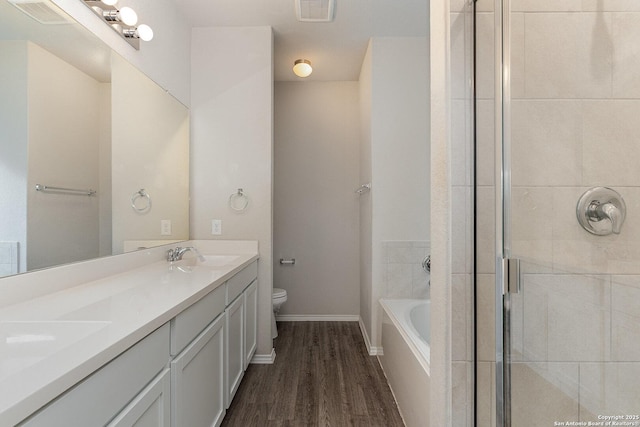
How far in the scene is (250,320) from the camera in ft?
7.37

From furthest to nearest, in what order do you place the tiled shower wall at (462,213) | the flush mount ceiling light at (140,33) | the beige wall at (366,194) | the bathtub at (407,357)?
the beige wall at (366,194)
the flush mount ceiling light at (140,33)
the bathtub at (407,357)
the tiled shower wall at (462,213)

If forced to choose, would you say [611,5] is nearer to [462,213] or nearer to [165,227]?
[462,213]

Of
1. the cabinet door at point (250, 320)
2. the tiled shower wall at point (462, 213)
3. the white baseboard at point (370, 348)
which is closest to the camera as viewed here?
the tiled shower wall at point (462, 213)

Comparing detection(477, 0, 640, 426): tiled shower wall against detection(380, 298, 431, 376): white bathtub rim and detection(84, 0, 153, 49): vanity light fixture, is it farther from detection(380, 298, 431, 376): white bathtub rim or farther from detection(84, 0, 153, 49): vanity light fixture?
detection(84, 0, 153, 49): vanity light fixture

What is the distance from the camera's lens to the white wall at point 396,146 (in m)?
2.69

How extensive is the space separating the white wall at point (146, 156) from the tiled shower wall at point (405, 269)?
1.61 meters

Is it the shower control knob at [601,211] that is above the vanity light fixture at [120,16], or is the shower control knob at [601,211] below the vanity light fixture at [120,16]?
below

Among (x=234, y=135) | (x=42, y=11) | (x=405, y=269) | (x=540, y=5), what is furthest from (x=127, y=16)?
(x=405, y=269)

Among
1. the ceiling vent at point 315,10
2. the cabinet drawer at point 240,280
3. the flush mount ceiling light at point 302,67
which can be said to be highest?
the ceiling vent at point 315,10

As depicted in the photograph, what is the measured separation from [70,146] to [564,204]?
1.80 m

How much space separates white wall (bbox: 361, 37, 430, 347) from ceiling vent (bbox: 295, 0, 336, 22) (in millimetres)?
523

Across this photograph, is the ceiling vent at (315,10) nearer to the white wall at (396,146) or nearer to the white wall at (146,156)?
the white wall at (396,146)

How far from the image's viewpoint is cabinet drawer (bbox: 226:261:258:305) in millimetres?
1770

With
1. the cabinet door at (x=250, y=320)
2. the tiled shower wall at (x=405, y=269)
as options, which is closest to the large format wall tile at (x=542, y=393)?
the cabinet door at (x=250, y=320)
